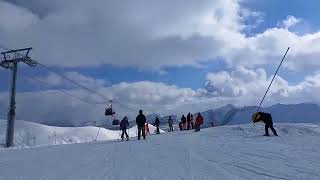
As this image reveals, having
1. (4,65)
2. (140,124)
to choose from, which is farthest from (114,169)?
(4,65)

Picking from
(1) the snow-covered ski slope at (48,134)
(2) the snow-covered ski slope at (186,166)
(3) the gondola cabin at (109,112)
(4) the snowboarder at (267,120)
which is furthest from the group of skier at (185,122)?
(1) the snow-covered ski slope at (48,134)

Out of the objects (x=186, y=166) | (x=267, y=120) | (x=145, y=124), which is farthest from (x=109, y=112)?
(x=186, y=166)

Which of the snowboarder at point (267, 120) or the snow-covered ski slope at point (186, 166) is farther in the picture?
the snowboarder at point (267, 120)

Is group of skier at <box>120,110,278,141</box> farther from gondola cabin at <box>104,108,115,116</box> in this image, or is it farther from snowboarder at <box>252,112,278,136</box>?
gondola cabin at <box>104,108,115,116</box>

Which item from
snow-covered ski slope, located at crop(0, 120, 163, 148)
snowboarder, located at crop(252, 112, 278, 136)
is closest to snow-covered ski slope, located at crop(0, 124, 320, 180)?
snowboarder, located at crop(252, 112, 278, 136)

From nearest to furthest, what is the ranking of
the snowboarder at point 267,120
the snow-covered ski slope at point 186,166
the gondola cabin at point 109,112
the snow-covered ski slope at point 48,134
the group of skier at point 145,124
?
the snow-covered ski slope at point 186,166
the snowboarder at point 267,120
the group of skier at point 145,124
the gondola cabin at point 109,112
the snow-covered ski slope at point 48,134

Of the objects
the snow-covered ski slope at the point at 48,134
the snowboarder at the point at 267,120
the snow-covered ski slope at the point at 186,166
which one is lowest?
the snow-covered ski slope at the point at 186,166

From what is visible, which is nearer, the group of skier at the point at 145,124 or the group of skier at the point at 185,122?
the group of skier at the point at 185,122

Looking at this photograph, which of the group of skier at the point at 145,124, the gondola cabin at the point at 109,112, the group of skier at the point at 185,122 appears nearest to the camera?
the group of skier at the point at 185,122

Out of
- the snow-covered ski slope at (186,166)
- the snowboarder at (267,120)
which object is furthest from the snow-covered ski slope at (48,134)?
the snow-covered ski slope at (186,166)

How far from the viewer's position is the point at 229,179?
11.6 metres

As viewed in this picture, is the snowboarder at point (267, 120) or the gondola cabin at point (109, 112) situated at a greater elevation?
the gondola cabin at point (109, 112)

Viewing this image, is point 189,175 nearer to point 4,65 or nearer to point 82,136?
point 4,65

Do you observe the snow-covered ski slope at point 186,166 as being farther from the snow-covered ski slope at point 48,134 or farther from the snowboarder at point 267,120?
the snow-covered ski slope at point 48,134
